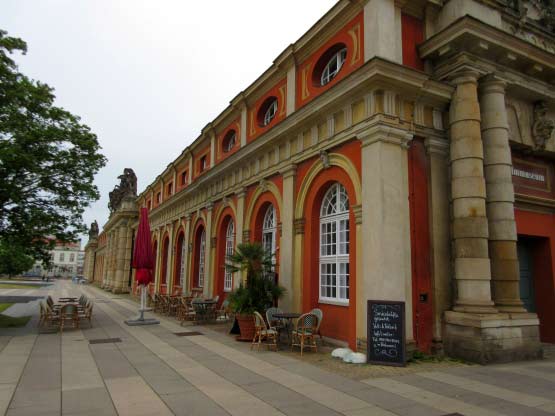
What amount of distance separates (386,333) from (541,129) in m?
7.12

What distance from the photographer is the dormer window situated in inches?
680

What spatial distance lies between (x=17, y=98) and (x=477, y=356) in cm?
1362

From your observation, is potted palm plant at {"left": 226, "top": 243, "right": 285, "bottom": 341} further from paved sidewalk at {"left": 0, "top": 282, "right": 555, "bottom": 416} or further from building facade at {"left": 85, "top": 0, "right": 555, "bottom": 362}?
paved sidewalk at {"left": 0, "top": 282, "right": 555, "bottom": 416}

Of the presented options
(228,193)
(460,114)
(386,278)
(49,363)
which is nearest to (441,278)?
(386,278)

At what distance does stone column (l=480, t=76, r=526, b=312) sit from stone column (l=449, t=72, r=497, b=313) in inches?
17.1

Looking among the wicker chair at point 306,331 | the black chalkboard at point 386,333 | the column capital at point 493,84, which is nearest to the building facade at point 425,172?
the column capital at point 493,84

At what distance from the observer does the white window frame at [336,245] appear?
10.2m

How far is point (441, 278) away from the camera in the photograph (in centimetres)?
920

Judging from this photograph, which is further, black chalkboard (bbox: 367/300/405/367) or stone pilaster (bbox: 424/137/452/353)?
stone pilaster (bbox: 424/137/452/353)

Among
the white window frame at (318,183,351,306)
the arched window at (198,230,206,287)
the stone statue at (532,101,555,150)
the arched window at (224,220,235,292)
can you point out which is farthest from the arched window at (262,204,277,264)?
the stone statue at (532,101,555,150)

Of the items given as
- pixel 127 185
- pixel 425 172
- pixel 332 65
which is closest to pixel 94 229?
pixel 127 185

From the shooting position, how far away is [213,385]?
6.22 metres

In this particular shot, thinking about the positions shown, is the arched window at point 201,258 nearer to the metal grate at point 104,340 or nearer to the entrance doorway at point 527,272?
the metal grate at point 104,340

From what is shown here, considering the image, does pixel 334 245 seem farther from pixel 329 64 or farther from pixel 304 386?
pixel 329 64
